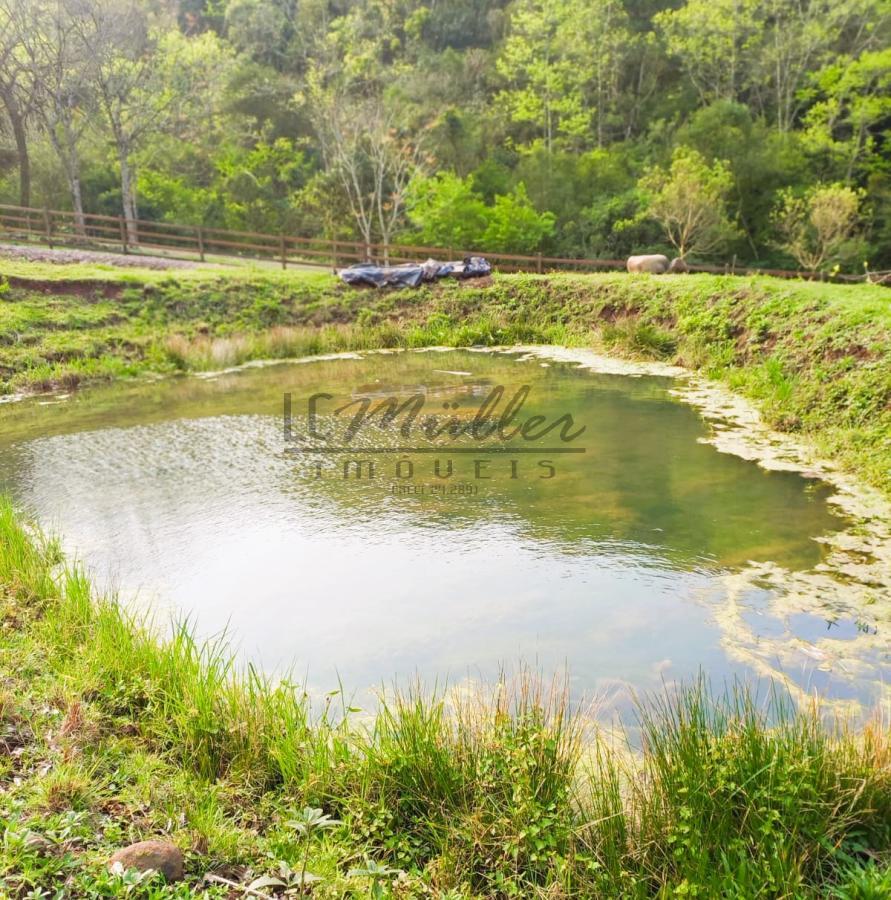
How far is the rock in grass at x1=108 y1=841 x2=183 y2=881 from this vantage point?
8.52 ft

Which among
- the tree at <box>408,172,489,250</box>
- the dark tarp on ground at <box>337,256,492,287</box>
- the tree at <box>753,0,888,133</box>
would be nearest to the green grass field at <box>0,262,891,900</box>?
the dark tarp on ground at <box>337,256,492,287</box>

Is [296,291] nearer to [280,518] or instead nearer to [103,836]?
[280,518]

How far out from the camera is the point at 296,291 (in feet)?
64.8

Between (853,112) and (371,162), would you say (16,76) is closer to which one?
(371,162)

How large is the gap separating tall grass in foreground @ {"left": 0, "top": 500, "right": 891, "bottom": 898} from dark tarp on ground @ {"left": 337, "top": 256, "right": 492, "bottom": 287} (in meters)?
17.8

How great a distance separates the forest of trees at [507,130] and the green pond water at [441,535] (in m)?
18.3

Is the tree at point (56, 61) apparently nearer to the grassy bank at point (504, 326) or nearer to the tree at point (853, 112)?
the grassy bank at point (504, 326)

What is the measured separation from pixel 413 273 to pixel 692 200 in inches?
408

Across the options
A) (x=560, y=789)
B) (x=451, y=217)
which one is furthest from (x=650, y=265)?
(x=560, y=789)

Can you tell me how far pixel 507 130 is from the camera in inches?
1524

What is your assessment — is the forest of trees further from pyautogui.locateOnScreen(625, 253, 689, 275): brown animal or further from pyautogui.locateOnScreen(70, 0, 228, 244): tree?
pyautogui.locateOnScreen(625, 253, 689, 275): brown animal

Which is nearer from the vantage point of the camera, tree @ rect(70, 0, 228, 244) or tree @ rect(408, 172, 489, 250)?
tree @ rect(70, 0, 228, 244)

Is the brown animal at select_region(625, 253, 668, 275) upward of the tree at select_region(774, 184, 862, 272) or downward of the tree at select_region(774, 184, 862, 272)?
downward

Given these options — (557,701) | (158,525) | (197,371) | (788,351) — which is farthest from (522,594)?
(197,371)
